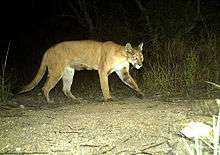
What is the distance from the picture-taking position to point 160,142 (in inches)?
184

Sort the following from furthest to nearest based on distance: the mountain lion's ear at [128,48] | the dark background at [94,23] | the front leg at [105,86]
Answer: the dark background at [94,23], the mountain lion's ear at [128,48], the front leg at [105,86]

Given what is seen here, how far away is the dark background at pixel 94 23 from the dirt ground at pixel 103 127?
4.44 metres

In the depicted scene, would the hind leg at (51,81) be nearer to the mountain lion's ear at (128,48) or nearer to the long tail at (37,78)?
the long tail at (37,78)

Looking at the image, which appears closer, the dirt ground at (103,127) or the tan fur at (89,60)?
the dirt ground at (103,127)

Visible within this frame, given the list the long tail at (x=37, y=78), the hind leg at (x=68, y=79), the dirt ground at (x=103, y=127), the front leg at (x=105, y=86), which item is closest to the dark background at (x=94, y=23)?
the hind leg at (x=68, y=79)

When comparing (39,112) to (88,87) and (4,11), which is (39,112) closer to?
(88,87)

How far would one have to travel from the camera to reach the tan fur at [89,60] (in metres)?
8.70

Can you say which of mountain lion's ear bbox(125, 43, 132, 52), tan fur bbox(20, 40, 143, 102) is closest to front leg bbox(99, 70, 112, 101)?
tan fur bbox(20, 40, 143, 102)

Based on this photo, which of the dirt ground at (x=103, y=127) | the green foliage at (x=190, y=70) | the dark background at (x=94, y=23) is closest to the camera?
the dirt ground at (x=103, y=127)

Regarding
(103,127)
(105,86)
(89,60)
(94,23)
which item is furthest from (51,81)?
(94,23)

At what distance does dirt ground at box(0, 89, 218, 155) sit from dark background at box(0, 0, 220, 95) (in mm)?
4438

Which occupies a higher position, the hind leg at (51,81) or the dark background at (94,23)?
the dark background at (94,23)

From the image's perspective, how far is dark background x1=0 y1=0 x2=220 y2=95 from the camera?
39.3 ft

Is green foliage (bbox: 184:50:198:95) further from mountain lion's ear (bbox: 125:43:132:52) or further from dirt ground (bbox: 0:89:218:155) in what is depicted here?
dirt ground (bbox: 0:89:218:155)
